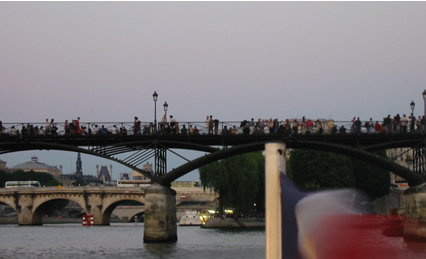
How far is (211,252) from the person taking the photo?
42.6m

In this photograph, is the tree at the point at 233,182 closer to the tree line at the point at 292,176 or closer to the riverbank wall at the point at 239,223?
the tree line at the point at 292,176

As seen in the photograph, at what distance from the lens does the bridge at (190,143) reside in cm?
4578

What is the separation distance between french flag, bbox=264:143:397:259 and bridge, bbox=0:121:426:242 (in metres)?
38.2

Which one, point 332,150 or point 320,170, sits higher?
point 332,150

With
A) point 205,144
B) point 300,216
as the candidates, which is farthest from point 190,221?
point 300,216

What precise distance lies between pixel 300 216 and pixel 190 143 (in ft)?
133

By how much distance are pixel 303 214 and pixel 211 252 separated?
36.7 meters

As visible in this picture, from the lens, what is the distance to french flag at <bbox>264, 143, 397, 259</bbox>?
241 inches

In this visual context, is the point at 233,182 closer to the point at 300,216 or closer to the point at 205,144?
the point at 205,144

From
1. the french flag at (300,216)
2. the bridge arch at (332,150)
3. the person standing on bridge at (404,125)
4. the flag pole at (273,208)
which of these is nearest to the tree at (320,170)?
the person standing on bridge at (404,125)

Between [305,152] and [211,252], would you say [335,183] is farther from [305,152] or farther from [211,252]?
[211,252]

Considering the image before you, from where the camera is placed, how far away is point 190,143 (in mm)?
46938

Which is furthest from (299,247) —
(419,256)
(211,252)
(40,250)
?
(40,250)

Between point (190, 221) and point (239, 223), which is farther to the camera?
point (190, 221)
